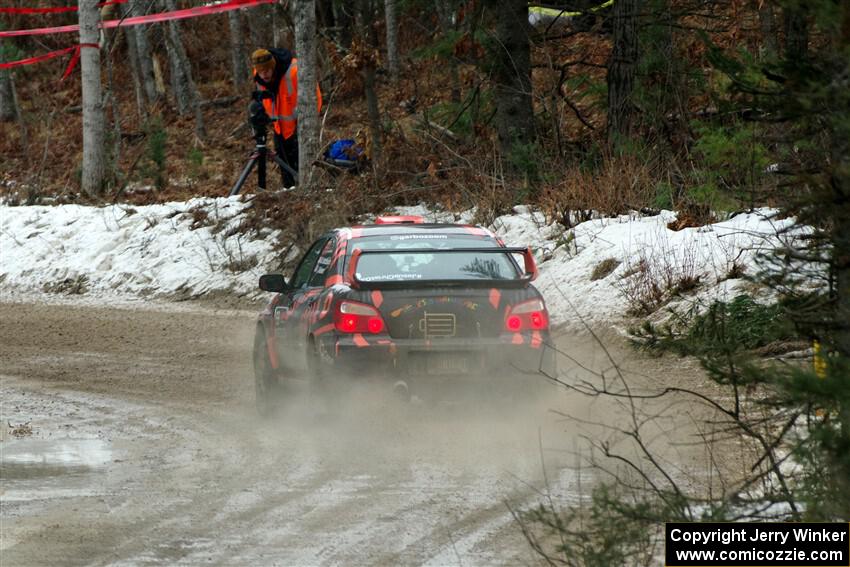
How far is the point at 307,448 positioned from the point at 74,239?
1464 centimetres

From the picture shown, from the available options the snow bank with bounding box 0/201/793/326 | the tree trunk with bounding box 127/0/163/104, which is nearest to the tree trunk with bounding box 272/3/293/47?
the tree trunk with bounding box 127/0/163/104

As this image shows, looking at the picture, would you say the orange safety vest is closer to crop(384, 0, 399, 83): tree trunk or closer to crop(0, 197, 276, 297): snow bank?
crop(0, 197, 276, 297): snow bank

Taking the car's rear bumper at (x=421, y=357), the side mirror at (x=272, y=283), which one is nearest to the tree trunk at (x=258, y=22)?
the side mirror at (x=272, y=283)

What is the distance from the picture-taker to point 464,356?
946 centimetres

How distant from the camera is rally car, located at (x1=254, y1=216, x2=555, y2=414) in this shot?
9.45 meters

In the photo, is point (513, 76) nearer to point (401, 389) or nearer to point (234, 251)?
point (234, 251)

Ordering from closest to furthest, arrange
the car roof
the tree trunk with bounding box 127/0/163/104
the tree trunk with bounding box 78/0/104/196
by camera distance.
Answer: the car roof < the tree trunk with bounding box 78/0/104/196 < the tree trunk with bounding box 127/0/163/104

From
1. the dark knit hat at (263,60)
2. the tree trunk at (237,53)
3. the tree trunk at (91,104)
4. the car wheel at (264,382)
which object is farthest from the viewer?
the tree trunk at (237,53)

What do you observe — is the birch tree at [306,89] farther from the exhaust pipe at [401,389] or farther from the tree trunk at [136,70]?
the tree trunk at [136,70]

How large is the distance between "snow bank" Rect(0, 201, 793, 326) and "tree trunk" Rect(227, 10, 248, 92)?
15.5 m

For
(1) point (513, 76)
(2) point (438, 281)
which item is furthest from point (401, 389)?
(1) point (513, 76)

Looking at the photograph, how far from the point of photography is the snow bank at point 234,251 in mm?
14828

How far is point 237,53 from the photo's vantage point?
4038cm

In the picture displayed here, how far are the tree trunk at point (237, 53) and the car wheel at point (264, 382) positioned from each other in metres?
28.6
